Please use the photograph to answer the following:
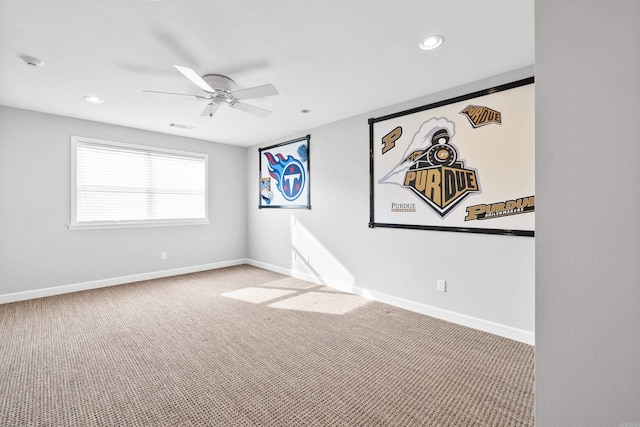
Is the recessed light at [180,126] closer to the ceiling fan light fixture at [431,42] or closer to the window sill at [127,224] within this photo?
the window sill at [127,224]

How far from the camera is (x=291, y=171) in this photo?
5059 mm

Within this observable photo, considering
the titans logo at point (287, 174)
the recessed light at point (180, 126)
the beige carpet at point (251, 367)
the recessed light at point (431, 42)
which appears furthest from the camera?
the titans logo at point (287, 174)

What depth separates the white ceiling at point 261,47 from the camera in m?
1.87

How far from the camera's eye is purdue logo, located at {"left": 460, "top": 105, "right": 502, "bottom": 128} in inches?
109

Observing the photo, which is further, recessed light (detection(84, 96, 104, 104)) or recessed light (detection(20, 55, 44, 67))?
recessed light (detection(84, 96, 104, 104))

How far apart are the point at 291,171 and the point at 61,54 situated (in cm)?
321

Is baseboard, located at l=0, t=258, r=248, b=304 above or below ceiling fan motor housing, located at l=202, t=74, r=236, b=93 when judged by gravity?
below

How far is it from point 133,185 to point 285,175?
2519 mm

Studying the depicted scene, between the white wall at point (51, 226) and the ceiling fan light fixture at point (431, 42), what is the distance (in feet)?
14.6

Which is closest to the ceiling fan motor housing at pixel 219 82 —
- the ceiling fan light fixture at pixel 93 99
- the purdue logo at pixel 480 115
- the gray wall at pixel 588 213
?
the ceiling fan light fixture at pixel 93 99

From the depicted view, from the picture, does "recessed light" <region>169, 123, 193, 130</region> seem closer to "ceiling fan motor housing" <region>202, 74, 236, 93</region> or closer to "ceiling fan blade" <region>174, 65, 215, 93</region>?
"ceiling fan motor housing" <region>202, 74, 236, 93</region>

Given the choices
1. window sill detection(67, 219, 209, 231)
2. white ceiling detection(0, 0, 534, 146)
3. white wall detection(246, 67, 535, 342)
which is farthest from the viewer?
window sill detection(67, 219, 209, 231)

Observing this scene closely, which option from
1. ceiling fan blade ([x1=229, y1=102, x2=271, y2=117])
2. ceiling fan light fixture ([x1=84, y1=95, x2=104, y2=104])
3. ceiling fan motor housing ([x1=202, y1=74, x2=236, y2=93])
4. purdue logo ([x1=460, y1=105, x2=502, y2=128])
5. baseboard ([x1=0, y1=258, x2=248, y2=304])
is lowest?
baseboard ([x1=0, y1=258, x2=248, y2=304])

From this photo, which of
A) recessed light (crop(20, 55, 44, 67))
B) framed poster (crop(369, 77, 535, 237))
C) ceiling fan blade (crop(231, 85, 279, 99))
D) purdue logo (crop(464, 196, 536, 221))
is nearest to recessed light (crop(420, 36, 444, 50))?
framed poster (crop(369, 77, 535, 237))
